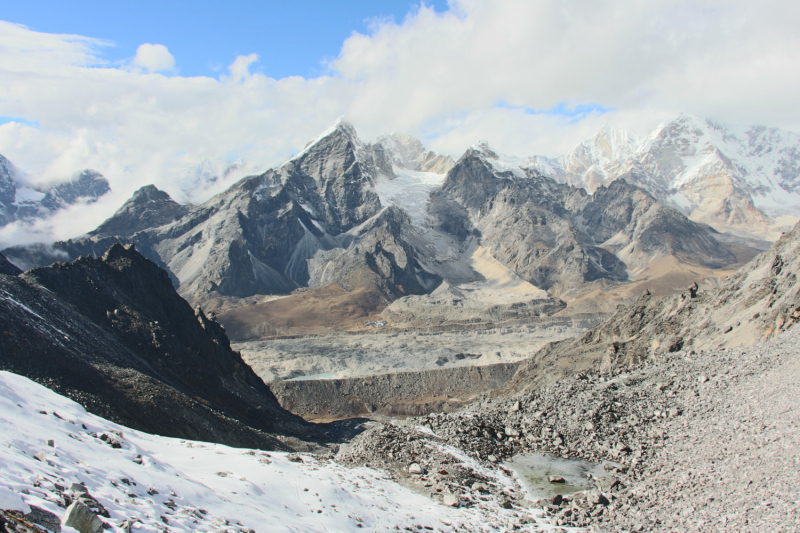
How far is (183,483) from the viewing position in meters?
12.1

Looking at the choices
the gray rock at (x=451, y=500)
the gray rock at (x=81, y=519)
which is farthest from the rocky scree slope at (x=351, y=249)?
the gray rock at (x=81, y=519)

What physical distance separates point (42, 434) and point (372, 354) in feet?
191

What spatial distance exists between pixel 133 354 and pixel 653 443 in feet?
88.3

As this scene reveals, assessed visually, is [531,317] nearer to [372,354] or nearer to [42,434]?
[372,354]

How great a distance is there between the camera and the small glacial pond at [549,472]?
19.7 meters

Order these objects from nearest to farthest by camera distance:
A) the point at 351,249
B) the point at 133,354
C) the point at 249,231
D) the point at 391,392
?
the point at 133,354, the point at 391,392, the point at 351,249, the point at 249,231

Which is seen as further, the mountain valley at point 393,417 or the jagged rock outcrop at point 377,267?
the jagged rock outcrop at point 377,267

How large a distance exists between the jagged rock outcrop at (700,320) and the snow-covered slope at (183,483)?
1672cm

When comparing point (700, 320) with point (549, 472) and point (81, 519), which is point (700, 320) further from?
point (81, 519)

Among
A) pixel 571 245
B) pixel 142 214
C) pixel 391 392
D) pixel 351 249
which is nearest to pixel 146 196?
pixel 142 214

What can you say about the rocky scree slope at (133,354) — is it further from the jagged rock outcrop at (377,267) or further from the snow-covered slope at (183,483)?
the jagged rock outcrop at (377,267)

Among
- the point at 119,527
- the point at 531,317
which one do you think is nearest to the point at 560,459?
the point at 119,527

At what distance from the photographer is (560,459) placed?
22.6 meters

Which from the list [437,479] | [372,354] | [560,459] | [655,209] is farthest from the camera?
[655,209]
